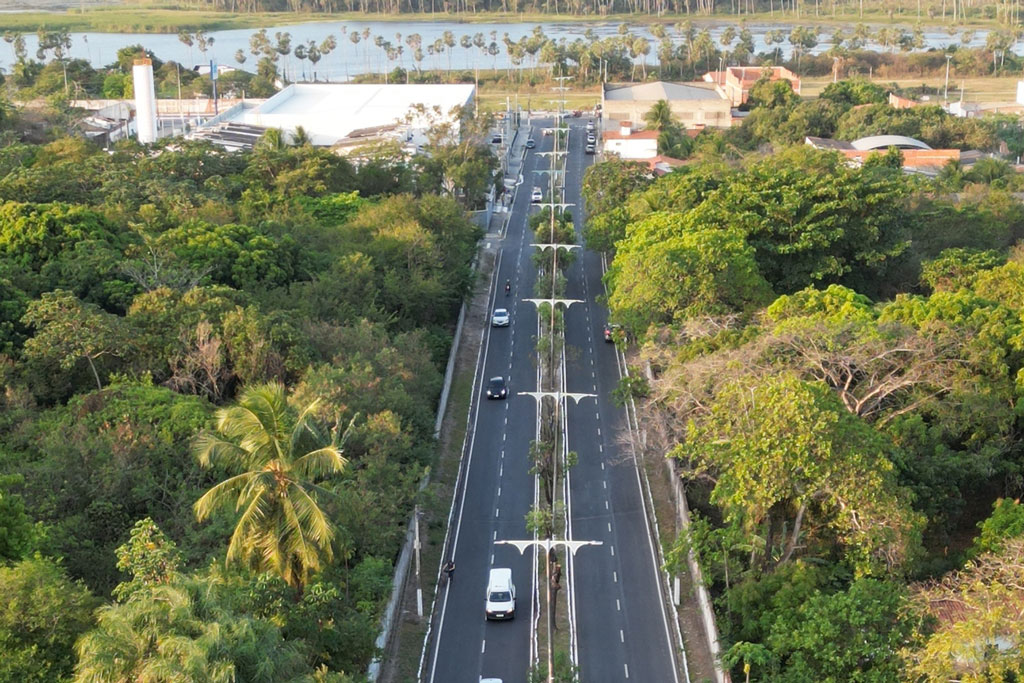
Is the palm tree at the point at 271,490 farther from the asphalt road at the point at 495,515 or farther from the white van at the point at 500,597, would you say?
the white van at the point at 500,597

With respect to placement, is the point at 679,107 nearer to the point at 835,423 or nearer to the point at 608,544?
the point at 608,544

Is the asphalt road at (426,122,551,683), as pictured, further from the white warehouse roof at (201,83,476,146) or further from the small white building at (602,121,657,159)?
the white warehouse roof at (201,83,476,146)

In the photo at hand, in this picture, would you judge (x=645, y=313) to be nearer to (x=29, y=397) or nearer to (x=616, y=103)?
(x=29, y=397)

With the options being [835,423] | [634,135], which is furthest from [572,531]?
[634,135]

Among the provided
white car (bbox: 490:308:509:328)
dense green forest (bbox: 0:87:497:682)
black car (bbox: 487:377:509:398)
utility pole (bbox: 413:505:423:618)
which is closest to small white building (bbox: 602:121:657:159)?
dense green forest (bbox: 0:87:497:682)

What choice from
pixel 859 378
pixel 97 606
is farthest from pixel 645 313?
pixel 97 606

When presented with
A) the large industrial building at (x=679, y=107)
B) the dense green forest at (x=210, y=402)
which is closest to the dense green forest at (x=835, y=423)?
the dense green forest at (x=210, y=402)

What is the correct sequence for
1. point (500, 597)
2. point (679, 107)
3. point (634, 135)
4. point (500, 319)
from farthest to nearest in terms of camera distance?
point (679, 107) → point (634, 135) → point (500, 319) → point (500, 597)
